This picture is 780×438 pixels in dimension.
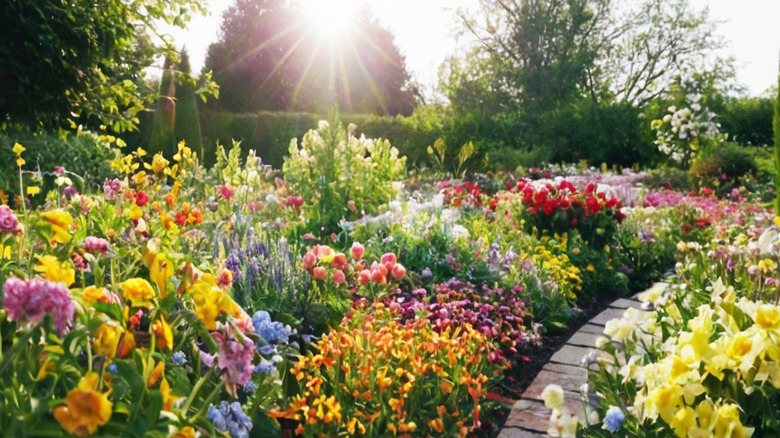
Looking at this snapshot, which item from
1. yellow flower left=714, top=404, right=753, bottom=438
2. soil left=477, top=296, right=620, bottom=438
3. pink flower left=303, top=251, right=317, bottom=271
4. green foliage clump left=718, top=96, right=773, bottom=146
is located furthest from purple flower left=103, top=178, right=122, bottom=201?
green foliage clump left=718, top=96, right=773, bottom=146

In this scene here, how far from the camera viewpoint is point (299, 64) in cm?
2912

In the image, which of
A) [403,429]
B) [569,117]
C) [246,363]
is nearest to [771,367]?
[403,429]

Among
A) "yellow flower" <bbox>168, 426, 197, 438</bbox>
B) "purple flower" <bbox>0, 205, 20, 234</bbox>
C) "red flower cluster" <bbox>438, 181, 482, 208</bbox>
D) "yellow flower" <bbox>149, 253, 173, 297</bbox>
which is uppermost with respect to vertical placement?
"purple flower" <bbox>0, 205, 20, 234</bbox>

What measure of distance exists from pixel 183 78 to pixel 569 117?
1263 cm

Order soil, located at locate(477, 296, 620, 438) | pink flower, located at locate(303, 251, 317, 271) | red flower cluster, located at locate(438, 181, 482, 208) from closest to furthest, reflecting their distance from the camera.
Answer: soil, located at locate(477, 296, 620, 438)
pink flower, located at locate(303, 251, 317, 271)
red flower cluster, located at locate(438, 181, 482, 208)

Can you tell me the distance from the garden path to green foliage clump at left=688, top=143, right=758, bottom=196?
9.81 m

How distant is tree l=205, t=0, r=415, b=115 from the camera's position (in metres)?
28.3

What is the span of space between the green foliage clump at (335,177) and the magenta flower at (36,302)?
5.25 metres

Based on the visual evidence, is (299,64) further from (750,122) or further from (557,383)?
(557,383)

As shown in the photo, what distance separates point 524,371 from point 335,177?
3.57 meters

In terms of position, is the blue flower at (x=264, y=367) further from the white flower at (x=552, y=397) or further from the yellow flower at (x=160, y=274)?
the white flower at (x=552, y=397)

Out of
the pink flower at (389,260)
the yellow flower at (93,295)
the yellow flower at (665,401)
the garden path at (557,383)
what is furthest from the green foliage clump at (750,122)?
the yellow flower at (93,295)

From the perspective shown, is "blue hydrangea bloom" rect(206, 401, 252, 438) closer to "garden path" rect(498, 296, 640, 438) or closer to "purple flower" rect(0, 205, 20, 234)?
"purple flower" rect(0, 205, 20, 234)

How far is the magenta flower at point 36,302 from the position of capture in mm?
1376
